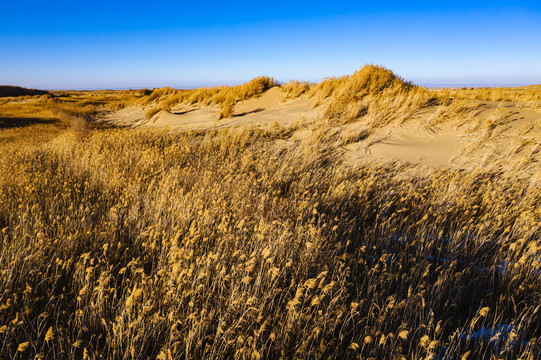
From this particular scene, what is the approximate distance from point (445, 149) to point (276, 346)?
662 cm

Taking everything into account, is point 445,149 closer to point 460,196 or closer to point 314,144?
point 460,196

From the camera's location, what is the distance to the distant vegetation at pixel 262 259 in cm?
169

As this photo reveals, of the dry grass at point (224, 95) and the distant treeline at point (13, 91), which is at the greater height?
the distant treeline at point (13, 91)

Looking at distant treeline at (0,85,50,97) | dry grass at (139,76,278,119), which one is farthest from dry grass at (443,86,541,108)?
distant treeline at (0,85,50,97)

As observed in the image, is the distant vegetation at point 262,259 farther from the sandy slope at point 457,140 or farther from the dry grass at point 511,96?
the dry grass at point 511,96

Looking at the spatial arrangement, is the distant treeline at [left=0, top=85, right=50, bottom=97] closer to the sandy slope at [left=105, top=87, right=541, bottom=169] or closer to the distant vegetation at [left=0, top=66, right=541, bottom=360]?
the distant vegetation at [left=0, top=66, right=541, bottom=360]

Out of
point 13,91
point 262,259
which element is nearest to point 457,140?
point 262,259

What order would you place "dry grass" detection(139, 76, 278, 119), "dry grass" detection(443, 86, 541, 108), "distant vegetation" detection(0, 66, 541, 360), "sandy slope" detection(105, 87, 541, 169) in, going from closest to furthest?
"distant vegetation" detection(0, 66, 541, 360) → "sandy slope" detection(105, 87, 541, 169) → "dry grass" detection(443, 86, 541, 108) → "dry grass" detection(139, 76, 278, 119)

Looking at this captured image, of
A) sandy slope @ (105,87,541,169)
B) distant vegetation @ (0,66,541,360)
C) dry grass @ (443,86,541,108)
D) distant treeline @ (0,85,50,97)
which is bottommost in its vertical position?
distant vegetation @ (0,66,541,360)

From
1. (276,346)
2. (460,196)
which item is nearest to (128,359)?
(276,346)

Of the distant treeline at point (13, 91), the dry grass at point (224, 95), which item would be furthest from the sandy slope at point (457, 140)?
the distant treeline at point (13, 91)

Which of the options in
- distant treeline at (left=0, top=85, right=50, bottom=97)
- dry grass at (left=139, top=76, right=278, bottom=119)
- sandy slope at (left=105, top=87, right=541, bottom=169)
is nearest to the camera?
sandy slope at (left=105, top=87, right=541, bottom=169)

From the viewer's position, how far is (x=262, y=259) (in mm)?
1959

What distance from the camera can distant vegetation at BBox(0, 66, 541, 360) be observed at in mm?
1688
